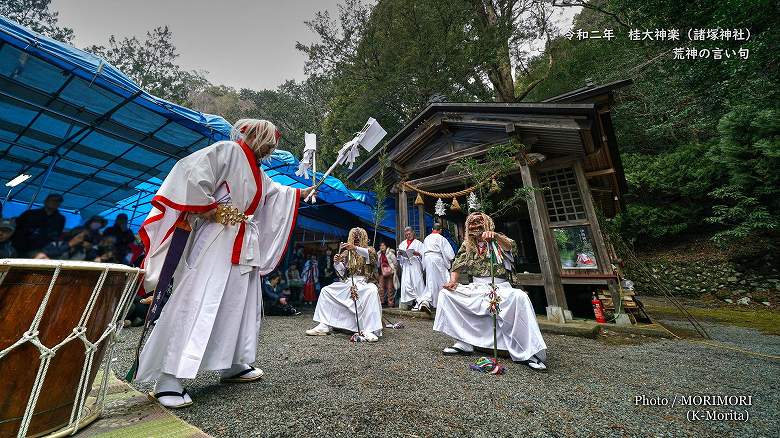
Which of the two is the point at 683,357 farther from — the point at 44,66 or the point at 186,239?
the point at 44,66

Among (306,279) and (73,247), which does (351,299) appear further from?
(306,279)

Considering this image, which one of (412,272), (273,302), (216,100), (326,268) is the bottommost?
(273,302)

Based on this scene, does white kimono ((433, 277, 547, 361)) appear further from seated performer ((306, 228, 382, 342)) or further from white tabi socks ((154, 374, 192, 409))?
white tabi socks ((154, 374, 192, 409))

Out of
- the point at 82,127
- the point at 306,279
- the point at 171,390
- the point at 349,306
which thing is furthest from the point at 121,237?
the point at 306,279

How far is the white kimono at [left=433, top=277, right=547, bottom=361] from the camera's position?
3.13 meters

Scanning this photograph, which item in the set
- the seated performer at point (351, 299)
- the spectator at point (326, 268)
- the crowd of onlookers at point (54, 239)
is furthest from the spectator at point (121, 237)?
the spectator at point (326, 268)

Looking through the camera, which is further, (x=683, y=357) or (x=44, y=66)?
(x=44, y=66)

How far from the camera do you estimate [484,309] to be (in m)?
3.44

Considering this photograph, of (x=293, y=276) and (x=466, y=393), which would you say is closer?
(x=466, y=393)

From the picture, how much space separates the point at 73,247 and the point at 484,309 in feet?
18.6

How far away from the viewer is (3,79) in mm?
4367

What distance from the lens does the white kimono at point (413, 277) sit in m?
7.36

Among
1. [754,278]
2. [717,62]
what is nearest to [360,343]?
[717,62]

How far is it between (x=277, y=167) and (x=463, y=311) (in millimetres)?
6040
